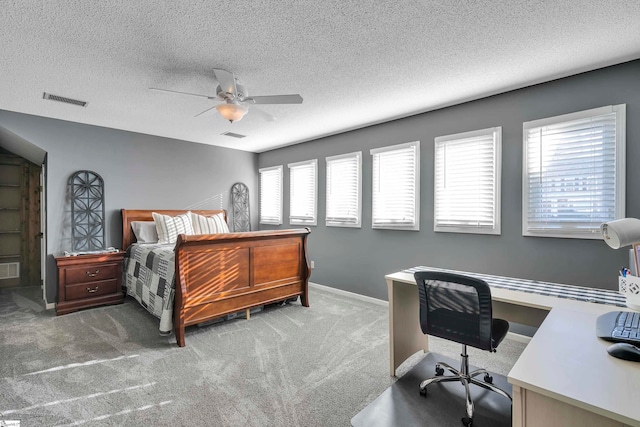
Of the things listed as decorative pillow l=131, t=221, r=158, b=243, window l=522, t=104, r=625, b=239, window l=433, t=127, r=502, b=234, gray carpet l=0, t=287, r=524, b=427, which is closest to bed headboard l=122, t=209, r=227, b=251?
decorative pillow l=131, t=221, r=158, b=243

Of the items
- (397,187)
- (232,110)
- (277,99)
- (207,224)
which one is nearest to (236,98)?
(232,110)

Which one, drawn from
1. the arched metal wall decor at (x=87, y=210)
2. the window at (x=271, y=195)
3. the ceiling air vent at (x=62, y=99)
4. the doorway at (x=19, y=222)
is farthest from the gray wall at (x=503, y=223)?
the doorway at (x=19, y=222)

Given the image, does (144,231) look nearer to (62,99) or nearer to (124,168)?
(124,168)

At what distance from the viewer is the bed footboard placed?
2.90 metres

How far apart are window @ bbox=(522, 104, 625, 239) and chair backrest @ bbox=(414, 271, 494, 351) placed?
5.07 ft

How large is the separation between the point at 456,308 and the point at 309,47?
2030mm

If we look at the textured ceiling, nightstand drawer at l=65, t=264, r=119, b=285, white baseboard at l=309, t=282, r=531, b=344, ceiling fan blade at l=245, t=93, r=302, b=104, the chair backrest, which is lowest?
white baseboard at l=309, t=282, r=531, b=344

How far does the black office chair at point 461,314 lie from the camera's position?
1744 millimetres

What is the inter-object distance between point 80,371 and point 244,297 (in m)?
1.47

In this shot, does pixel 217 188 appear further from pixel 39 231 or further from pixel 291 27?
pixel 291 27

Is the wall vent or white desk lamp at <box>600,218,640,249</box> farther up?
white desk lamp at <box>600,218,640,249</box>

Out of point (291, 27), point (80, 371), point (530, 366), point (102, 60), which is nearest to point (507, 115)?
point (291, 27)

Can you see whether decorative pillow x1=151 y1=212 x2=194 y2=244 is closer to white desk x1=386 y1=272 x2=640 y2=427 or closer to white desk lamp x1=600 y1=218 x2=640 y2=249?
white desk x1=386 y1=272 x2=640 y2=427

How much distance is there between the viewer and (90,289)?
3.87 m
